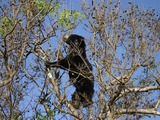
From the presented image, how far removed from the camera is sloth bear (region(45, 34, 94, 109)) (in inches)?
312

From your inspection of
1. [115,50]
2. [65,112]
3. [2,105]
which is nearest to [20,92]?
[2,105]

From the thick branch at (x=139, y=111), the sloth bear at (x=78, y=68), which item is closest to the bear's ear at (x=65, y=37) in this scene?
the sloth bear at (x=78, y=68)

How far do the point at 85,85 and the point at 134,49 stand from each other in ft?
6.37

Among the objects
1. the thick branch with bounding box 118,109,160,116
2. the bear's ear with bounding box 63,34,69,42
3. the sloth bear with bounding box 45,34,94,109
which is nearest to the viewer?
the thick branch with bounding box 118,109,160,116

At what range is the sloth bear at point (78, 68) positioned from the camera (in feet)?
26.0

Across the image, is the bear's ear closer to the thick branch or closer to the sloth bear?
the sloth bear

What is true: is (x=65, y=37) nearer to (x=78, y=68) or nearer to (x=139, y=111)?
(x=78, y=68)

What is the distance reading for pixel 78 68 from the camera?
26.2 ft

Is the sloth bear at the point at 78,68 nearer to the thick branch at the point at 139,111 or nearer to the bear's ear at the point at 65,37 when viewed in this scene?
the bear's ear at the point at 65,37

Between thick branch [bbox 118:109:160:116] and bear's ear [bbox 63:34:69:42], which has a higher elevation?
bear's ear [bbox 63:34:69:42]

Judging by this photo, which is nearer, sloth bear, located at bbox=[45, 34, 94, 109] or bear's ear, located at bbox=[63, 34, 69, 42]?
bear's ear, located at bbox=[63, 34, 69, 42]

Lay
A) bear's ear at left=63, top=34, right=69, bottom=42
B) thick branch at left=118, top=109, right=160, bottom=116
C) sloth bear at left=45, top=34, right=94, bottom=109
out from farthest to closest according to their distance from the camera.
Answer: sloth bear at left=45, top=34, right=94, bottom=109, bear's ear at left=63, top=34, right=69, bottom=42, thick branch at left=118, top=109, right=160, bottom=116

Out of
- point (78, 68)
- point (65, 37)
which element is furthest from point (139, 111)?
point (65, 37)

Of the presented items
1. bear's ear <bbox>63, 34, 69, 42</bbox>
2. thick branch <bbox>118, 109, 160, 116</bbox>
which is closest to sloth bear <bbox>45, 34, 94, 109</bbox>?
bear's ear <bbox>63, 34, 69, 42</bbox>
